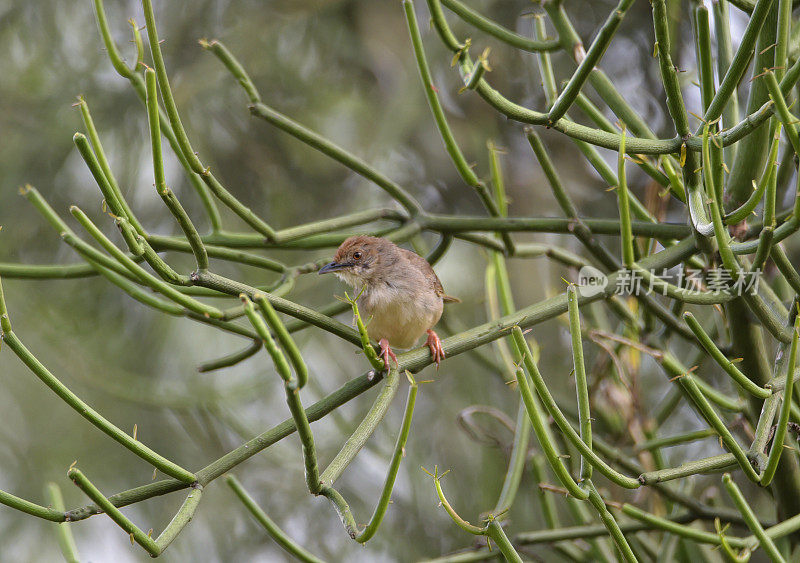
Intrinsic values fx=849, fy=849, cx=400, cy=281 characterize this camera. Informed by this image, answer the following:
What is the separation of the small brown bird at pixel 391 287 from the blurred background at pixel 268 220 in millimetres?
1131

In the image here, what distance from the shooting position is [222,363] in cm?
240

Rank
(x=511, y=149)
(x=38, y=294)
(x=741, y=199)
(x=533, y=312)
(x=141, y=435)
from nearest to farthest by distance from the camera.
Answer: (x=533, y=312) → (x=741, y=199) → (x=38, y=294) → (x=141, y=435) → (x=511, y=149)

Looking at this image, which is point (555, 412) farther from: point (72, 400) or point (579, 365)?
point (72, 400)

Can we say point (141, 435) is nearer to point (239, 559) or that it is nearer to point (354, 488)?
point (239, 559)

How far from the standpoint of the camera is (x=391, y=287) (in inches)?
130

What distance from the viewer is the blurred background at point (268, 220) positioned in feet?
14.9

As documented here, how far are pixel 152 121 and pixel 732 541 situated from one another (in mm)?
1563

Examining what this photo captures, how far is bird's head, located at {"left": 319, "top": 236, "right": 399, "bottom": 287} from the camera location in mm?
3352

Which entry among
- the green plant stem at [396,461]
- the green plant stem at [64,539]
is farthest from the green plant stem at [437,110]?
the green plant stem at [64,539]

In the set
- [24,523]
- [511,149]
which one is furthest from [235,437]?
[511,149]

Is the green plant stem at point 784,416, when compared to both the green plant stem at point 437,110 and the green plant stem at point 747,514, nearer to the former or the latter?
the green plant stem at point 747,514

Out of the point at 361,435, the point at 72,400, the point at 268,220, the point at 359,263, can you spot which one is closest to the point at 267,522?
the point at 361,435

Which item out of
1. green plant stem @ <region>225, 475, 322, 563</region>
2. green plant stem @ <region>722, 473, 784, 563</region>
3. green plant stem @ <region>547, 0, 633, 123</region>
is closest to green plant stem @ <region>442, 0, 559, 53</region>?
green plant stem @ <region>547, 0, 633, 123</region>

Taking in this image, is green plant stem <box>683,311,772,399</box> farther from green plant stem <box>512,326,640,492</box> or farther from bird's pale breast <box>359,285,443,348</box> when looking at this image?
bird's pale breast <box>359,285,443,348</box>
